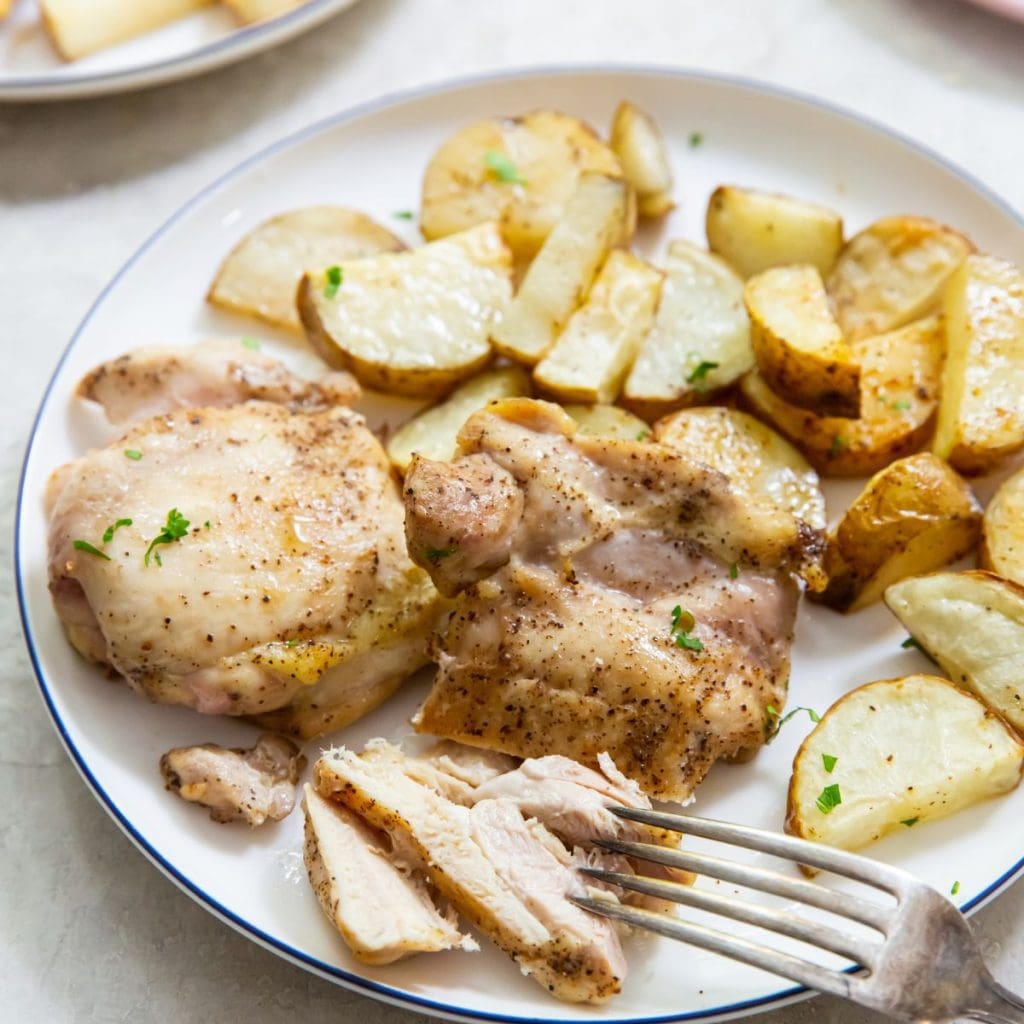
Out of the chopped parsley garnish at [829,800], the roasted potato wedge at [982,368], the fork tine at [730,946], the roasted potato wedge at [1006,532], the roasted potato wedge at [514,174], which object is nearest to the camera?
the fork tine at [730,946]

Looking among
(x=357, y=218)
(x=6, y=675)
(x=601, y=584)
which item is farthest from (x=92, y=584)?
(x=357, y=218)

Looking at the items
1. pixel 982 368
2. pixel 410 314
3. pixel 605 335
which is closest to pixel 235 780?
pixel 410 314

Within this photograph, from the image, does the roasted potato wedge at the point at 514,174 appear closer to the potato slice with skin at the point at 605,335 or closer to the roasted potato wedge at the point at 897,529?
the potato slice with skin at the point at 605,335

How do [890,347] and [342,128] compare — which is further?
[342,128]

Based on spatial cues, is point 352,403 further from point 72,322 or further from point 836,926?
point 836,926

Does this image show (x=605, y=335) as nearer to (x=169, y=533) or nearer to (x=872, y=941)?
(x=169, y=533)

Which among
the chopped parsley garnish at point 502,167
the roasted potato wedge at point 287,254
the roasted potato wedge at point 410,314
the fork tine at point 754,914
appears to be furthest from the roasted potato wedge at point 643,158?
the fork tine at point 754,914
